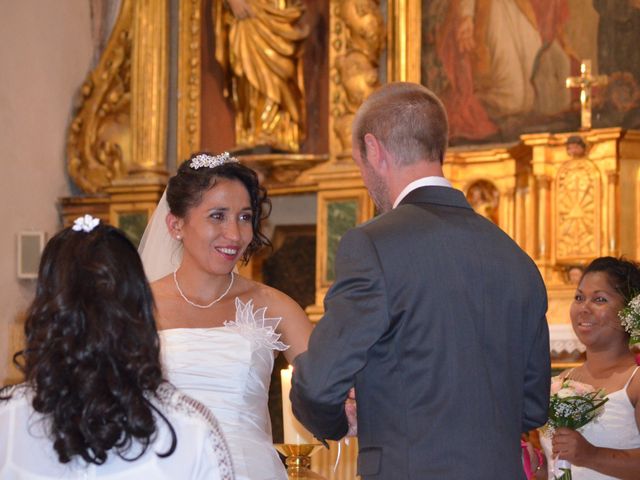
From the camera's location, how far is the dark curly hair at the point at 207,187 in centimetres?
462

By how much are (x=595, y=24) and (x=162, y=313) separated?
6.15 metres

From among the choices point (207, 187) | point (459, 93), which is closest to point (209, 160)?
point (207, 187)

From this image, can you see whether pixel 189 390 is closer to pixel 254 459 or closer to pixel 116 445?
pixel 254 459

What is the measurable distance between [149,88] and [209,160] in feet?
23.0

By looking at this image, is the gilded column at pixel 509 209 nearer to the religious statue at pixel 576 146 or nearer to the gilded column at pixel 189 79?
the religious statue at pixel 576 146

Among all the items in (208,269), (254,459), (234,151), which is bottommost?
(254,459)

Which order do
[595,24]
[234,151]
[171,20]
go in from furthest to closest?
1. [171,20]
2. [234,151]
3. [595,24]

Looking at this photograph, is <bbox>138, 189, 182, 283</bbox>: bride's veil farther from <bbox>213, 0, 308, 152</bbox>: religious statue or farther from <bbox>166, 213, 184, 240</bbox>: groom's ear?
<bbox>213, 0, 308, 152</bbox>: religious statue

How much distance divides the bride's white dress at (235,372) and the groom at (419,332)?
0.92 metres

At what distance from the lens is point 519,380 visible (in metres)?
3.38

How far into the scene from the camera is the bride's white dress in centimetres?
423

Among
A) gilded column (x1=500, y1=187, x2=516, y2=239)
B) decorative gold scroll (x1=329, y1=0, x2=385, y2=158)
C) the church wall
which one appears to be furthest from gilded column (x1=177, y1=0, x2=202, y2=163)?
gilded column (x1=500, y1=187, x2=516, y2=239)

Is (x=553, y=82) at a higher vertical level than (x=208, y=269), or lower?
higher

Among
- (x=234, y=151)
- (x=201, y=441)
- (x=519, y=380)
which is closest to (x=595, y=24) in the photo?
(x=234, y=151)
